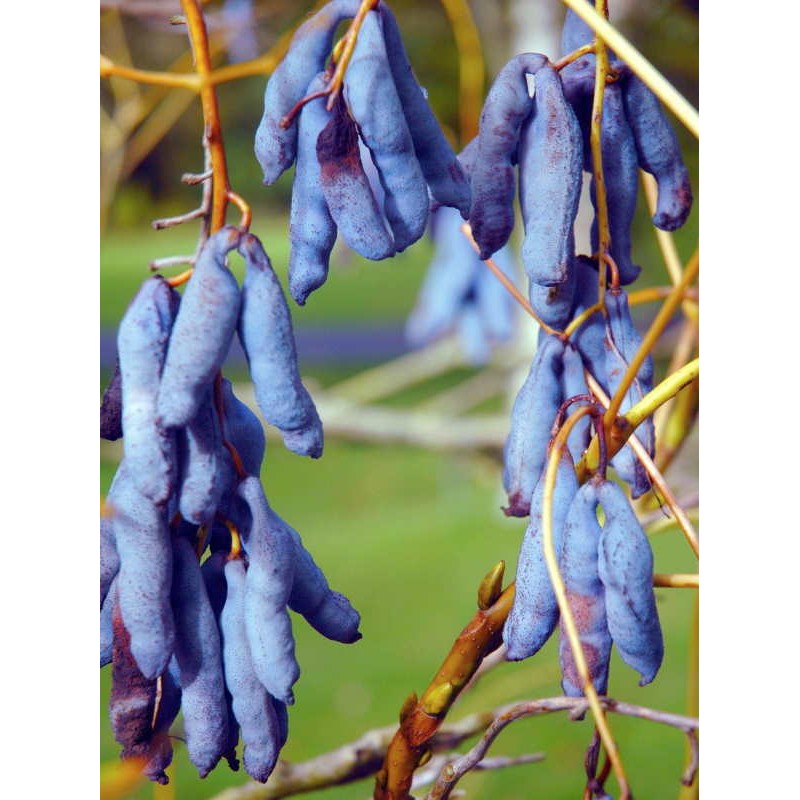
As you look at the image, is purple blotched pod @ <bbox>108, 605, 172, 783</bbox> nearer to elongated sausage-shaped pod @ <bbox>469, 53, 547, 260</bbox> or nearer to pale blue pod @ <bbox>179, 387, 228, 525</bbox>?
pale blue pod @ <bbox>179, 387, 228, 525</bbox>

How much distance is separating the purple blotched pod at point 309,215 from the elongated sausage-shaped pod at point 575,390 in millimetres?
78

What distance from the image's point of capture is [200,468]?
31 centimetres

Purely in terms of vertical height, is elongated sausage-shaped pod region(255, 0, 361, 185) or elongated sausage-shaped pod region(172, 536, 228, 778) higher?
elongated sausage-shaped pod region(255, 0, 361, 185)

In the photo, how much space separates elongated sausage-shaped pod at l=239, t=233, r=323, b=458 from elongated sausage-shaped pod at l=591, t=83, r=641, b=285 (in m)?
0.11

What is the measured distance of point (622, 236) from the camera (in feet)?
1.19

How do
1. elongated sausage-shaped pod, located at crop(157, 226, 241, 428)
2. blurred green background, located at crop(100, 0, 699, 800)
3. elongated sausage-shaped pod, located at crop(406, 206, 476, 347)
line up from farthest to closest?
elongated sausage-shaped pod, located at crop(406, 206, 476, 347)
blurred green background, located at crop(100, 0, 699, 800)
elongated sausage-shaped pod, located at crop(157, 226, 241, 428)

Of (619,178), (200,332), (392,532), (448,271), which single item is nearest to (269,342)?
(200,332)

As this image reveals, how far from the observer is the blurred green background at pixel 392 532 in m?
0.68

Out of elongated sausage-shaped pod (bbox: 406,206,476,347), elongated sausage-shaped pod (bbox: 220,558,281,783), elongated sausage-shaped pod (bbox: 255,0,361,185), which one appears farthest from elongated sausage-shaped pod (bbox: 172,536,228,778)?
elongated sausage-shaped pod (bbox: 406,206,476,347)

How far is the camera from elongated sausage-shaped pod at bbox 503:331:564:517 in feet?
1.15

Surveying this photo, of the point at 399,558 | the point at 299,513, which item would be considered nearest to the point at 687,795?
the point at 399,558

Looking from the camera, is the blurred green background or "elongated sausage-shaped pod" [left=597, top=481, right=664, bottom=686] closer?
"elongated sausage-shaped pod" [left=597, top=481, right=664, bottom=686]
